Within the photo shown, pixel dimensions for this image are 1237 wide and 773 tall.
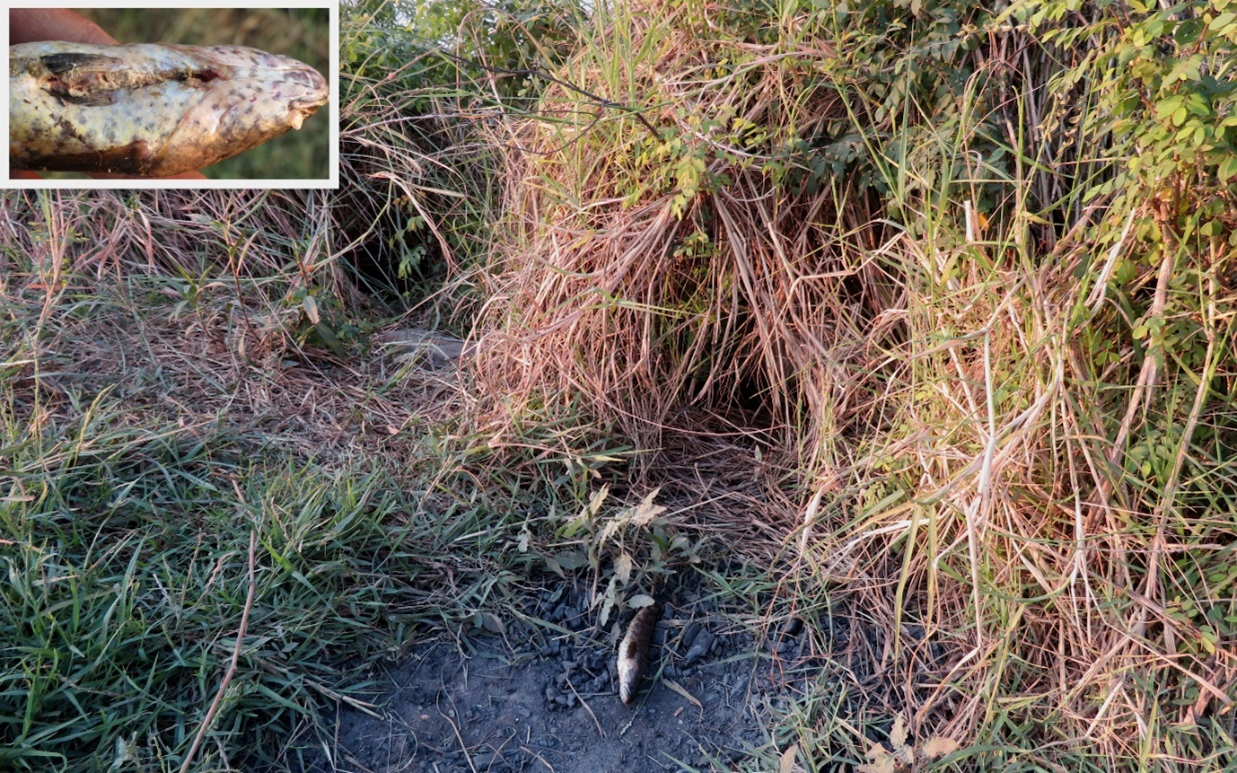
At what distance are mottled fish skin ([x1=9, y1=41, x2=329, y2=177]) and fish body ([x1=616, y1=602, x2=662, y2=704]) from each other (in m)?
1.67

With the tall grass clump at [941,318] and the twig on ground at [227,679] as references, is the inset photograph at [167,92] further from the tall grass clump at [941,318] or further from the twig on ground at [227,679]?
the twig on ground at [227,679]

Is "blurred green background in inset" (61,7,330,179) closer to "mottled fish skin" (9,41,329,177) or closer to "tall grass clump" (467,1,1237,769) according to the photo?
"mottled fish skin" (9,41,329,177)

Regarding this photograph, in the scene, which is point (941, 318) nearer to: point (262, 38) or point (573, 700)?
point (573, 700)

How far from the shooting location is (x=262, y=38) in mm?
2678

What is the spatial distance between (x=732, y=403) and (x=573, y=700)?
1071 millimetres

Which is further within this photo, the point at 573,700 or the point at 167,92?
the point at 167,92

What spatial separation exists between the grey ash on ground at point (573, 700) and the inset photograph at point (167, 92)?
143cm

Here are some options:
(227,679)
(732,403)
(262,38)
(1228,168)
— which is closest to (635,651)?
(227,679)

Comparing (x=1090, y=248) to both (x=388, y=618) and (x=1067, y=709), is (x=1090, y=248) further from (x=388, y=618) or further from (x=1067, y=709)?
(x=388, y=618)

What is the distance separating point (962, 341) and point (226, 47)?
2.01 meters

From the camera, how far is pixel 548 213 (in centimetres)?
282

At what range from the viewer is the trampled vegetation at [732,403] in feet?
6.32

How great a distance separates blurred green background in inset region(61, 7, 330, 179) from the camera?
101 inches

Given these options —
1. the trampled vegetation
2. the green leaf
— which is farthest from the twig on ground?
the green leaf
